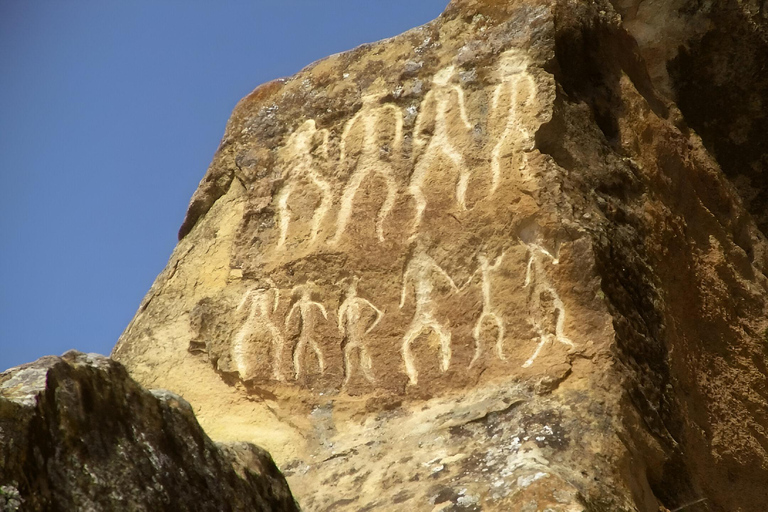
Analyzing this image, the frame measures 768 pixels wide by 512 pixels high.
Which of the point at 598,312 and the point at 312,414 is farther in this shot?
the point at 312,414

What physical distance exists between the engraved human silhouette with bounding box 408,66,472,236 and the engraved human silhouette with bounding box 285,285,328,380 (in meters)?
0.55

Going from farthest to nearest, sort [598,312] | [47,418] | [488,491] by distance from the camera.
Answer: [598,312], [488,491], [47,418]

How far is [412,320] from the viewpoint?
13.5ft

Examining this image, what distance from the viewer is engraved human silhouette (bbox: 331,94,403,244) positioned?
14.6ft

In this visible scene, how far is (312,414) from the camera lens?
4094 millimetres

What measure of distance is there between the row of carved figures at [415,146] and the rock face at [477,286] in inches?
0.4

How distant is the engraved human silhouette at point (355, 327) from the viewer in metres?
4.13

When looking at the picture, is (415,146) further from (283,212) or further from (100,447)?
(100,447)

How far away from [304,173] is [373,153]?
370 mm

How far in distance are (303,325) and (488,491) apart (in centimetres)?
143

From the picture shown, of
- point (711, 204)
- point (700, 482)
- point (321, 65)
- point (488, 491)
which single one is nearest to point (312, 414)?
point (488, 491)

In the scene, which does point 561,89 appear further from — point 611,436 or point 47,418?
point 47,418

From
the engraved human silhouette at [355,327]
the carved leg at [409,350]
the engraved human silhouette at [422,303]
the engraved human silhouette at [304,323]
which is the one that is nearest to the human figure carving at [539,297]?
the engraved human silhouette at [422,303]

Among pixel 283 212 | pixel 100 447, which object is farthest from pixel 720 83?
pixel 100 447
